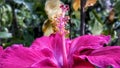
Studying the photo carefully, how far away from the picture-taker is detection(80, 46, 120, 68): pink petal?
0.62 metres

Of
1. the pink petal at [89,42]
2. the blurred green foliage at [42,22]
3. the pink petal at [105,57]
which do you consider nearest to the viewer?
the pink petal at [105,57]

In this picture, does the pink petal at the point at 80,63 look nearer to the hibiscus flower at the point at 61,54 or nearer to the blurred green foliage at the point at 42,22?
the hibiscus flower at the point at 61,54

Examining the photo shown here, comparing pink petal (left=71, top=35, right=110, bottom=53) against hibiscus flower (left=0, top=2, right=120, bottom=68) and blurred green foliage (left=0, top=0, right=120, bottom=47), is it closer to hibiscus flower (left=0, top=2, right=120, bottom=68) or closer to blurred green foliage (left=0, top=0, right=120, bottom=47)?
hibiscus flower (left=0, top=2, right=120, bottom=68)

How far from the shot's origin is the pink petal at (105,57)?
62 cm

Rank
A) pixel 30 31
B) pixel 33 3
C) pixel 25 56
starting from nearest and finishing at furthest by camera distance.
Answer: pixel 25 56
pixel 33 3
pixel 30 31

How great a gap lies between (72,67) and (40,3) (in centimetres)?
87

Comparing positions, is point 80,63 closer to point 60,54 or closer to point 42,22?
point 60,54

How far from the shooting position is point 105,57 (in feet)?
2.11

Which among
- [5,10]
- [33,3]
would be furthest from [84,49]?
[5,10]

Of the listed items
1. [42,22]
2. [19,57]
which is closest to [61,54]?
[19,57]

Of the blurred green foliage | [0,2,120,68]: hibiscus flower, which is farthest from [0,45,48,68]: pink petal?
the blurred green foliage

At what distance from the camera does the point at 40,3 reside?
60.2 inches

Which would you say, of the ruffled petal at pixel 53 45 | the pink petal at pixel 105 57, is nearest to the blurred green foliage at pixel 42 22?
the ruffled petal at pixel 53 45

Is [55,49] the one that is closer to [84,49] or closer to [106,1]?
[84,49]
